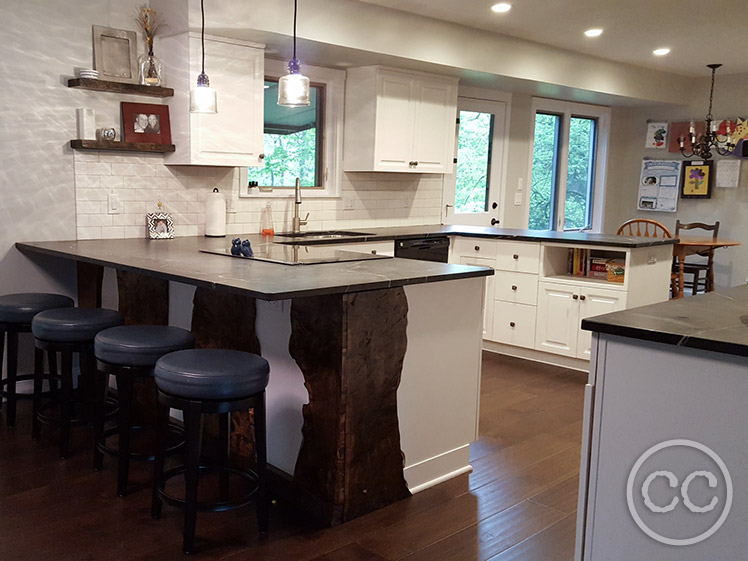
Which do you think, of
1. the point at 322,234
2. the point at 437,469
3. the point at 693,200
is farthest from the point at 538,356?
the point at 693,200

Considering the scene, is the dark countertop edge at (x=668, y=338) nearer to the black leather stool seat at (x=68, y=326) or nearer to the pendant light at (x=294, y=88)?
the pendant light at (x=294, y=88)

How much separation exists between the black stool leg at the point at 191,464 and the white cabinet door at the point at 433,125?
11.9ft

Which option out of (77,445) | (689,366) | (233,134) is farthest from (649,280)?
(77,445)

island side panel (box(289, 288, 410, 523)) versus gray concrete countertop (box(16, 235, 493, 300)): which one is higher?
gray concrete countertop (box(16, 235, 493, 300))

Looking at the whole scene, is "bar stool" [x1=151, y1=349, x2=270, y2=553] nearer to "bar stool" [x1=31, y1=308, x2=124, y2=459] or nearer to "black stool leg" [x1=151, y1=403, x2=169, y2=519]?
"black stool leg" [x1=151, y1=403, x2=169, y2=519]

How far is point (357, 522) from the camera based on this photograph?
8.63 ft

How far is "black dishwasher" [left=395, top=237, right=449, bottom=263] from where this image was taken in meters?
5.17

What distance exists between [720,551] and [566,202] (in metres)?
6.46

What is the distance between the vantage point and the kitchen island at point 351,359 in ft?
8.48

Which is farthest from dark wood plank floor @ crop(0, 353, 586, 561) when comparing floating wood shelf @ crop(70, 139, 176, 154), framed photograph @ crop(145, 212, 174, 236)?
floating wood shelf @ crop(70, 139, 176, 154)

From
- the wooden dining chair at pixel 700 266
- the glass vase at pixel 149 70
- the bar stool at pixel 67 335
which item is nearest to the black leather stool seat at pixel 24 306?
the bar stool at pixel 67 335

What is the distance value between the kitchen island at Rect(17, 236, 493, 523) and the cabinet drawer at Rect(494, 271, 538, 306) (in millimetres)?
2095

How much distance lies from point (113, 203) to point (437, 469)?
2.52 m

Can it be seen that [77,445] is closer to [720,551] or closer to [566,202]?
[720,551]
